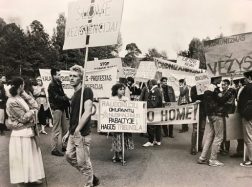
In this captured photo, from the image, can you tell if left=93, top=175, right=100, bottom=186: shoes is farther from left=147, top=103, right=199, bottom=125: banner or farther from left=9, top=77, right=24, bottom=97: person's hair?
left=147, top=103, right=199, bottom=125: banner

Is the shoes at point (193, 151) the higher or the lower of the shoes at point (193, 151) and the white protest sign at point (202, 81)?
the lower

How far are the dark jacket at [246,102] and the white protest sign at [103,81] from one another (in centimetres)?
415

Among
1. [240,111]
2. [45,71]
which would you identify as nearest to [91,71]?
[45,71]

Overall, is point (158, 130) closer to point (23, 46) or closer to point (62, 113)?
point (62, 113)

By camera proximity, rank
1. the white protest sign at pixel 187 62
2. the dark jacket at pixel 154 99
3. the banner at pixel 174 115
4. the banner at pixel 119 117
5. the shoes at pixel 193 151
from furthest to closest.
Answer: the white protest sign at pixel 187 62, the dark jacket at pixel 154 99, the banner at pixel 174 115, the shoes at pixel 193 151, the banner at pixel 119 117

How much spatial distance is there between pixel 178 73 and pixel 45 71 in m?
5.26

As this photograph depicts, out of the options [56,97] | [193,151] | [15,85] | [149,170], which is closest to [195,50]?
[193,151]

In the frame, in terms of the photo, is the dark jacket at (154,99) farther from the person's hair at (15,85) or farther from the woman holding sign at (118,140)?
the person's hair at (15,85)

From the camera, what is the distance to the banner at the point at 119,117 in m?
9.62

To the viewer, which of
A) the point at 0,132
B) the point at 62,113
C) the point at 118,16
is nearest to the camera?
the point at 118,16

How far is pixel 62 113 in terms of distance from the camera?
34.2 feet

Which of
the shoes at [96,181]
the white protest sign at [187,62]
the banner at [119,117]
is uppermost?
the white protest sign at [187,62]

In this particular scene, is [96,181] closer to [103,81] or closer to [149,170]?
[149,170]

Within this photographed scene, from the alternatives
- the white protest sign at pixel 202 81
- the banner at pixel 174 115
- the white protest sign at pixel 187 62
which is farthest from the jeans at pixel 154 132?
the white protest sign at pixel 187 62
